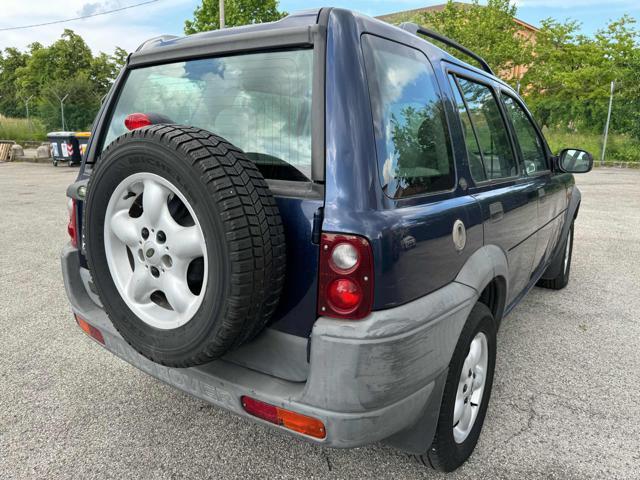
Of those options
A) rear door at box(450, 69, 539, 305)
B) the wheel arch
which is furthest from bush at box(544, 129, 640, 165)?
the wheel arch

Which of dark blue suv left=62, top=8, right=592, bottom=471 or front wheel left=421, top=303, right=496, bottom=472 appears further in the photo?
front wheel left=421, top=303, right=496, bottom=472

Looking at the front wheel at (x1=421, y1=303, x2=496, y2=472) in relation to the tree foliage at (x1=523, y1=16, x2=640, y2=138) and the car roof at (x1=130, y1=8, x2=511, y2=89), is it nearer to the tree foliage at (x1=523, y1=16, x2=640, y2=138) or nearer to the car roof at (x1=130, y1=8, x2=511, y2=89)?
the car roof at (x1=130, y1=8, x2=511, y2=89)

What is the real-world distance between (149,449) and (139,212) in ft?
3.71

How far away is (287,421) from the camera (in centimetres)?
167

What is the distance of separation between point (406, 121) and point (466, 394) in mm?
1199

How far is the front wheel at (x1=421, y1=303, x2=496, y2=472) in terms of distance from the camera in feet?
6.35

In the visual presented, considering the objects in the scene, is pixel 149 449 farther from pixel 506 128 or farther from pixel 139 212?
pixel 506 128

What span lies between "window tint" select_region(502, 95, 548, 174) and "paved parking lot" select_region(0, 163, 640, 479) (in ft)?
4.02

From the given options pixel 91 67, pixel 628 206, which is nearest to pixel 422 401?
pixel 628 206

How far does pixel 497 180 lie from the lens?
8.32 feet

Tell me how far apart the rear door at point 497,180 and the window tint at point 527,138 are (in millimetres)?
172

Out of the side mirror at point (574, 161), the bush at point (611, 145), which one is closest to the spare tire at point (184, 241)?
the side mirror at point (574, 161)

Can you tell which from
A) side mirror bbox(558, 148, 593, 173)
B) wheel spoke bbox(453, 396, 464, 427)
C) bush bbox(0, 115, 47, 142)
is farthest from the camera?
bush bbox(0, 115, 47, 142)

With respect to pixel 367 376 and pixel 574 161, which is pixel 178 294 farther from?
pixel 574 161
